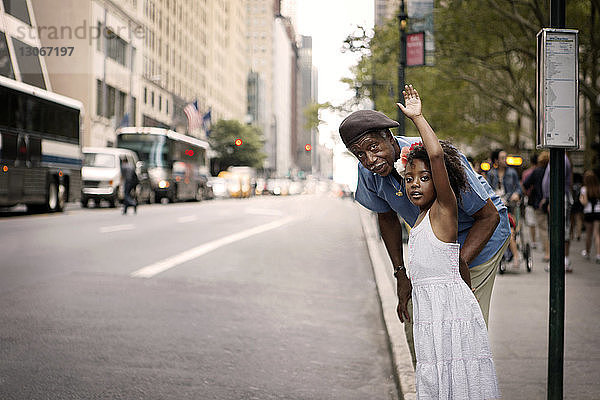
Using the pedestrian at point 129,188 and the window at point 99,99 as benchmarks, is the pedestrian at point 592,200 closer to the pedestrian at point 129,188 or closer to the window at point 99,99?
the pedestrian at point 129,188

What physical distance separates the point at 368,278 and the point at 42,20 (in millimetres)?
35315

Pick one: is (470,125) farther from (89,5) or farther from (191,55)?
(191,55)

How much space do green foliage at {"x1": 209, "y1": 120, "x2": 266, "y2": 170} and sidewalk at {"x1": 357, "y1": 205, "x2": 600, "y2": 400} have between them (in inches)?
3313

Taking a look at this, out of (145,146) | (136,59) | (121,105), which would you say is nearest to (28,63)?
(145,146)

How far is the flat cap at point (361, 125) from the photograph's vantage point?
352 cm

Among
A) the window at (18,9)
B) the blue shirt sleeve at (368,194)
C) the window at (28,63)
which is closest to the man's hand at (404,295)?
the blue shirt sleeve at (368,194)

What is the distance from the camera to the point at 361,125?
353 centimetres

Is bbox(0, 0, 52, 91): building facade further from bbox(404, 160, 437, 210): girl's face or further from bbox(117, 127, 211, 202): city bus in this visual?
bbox(404, 160, 437, 210): girl's face

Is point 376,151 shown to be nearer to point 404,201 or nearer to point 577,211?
point 404,201

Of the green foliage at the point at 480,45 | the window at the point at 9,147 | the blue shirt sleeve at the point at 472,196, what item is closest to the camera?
the blue shirt sleeve at the point at 472,196

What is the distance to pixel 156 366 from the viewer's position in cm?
563

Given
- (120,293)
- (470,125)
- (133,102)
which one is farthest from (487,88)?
(133,102)

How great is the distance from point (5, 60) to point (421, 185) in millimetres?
25797

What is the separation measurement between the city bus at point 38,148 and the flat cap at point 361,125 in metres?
17.6
